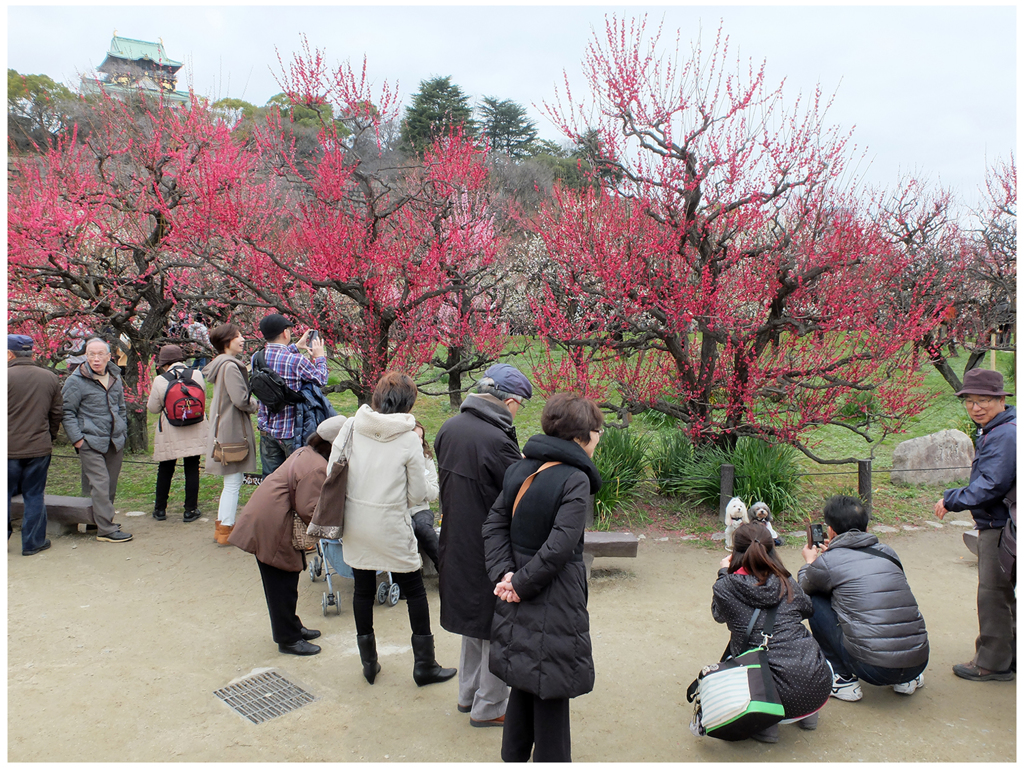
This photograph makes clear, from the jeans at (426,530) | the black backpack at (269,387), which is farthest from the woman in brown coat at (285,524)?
the black backpack at (269,387)

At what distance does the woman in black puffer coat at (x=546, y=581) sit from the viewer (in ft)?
8.20

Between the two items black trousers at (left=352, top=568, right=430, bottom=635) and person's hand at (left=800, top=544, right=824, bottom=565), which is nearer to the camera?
black trousers at (left=352, top=568, right=430, bottom=635)

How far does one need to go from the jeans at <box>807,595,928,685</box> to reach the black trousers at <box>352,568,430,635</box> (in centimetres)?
202

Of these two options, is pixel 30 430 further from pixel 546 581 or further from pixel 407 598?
pixel 546 581

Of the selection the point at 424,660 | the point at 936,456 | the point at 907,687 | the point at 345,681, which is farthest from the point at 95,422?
the point at 936,456

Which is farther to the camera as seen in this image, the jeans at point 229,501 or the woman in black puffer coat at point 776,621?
the jeans at point 229,501

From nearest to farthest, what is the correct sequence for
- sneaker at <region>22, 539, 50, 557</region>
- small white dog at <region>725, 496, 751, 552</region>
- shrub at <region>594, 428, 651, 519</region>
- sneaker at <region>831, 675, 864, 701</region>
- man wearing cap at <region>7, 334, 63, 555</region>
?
1. sneaker at <region>831, 675, 864, 701</region>
2. small white dog at <region>725, 496, 751, 552</region>
3. man wearing cap at <region>7, 334, 63, 555</region>
4. sneaker at <region>22, 539, 50, 557</region>
5. shrub at <region>594, 428, 651, 519</region>

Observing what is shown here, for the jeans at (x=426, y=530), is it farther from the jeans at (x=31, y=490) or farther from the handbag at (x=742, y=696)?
the jeans at (x=31, y=490)

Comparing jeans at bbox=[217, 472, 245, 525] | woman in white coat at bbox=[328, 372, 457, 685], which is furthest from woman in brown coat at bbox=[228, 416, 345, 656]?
jeans at bbox=[217, 472, 245, 525]

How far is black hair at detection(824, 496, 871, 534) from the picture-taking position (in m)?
3.43

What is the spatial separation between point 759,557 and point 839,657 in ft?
3.21

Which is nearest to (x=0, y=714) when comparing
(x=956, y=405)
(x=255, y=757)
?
(x=255, y=757)

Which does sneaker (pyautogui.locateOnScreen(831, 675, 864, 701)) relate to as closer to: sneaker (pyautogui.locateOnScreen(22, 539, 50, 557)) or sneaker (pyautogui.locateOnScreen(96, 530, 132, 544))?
sneaker (pyautogui.locateOnScreen(96, 530, 132, 544))

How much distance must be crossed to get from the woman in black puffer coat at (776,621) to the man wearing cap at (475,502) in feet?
3.66
